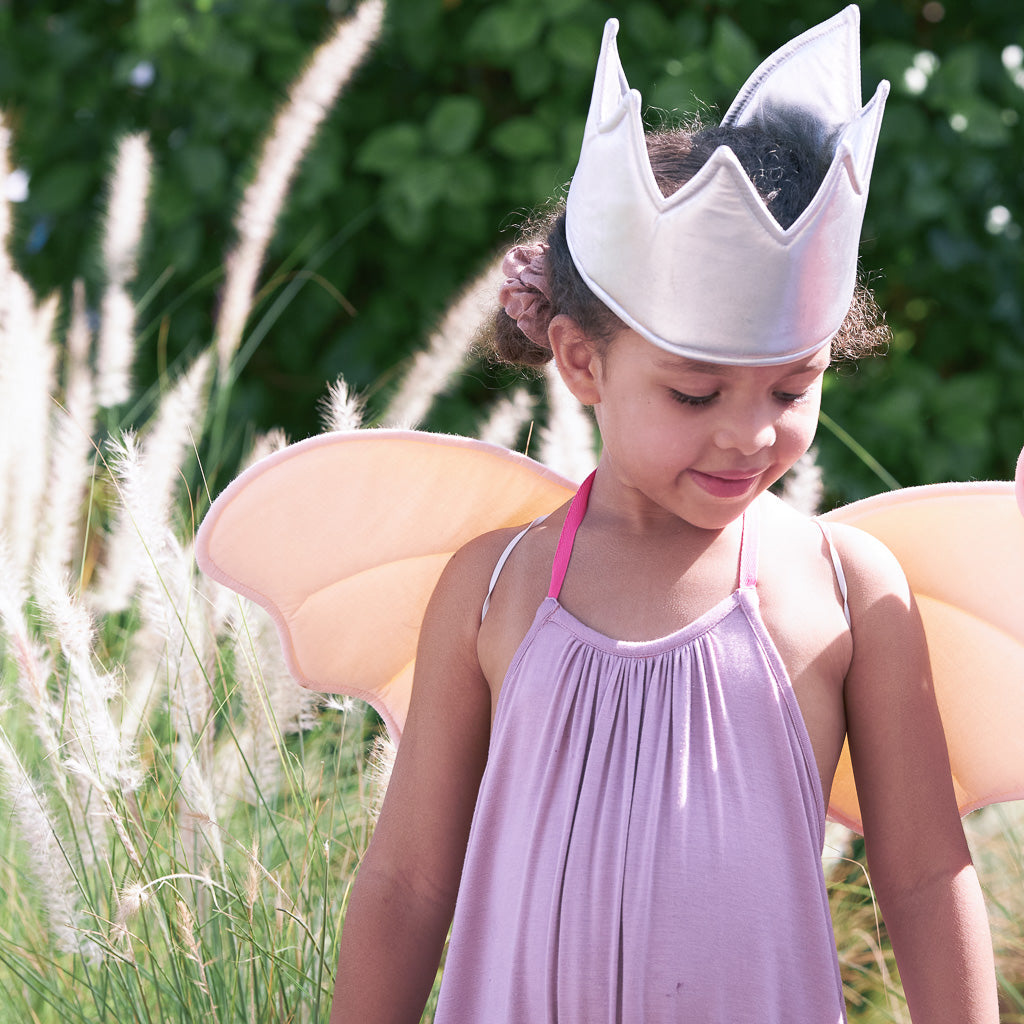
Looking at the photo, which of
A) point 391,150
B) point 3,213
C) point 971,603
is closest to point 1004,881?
point 971,603

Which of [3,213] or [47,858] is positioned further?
[3,213]

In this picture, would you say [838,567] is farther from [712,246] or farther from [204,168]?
[204,168]

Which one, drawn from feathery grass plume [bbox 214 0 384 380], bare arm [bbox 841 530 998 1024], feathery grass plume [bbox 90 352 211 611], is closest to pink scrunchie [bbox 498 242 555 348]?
bare arm [bbox 841 530 998 1024]

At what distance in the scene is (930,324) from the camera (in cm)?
255

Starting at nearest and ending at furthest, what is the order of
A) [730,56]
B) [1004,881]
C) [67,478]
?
[67,478] < [1004,881] < [730,56]

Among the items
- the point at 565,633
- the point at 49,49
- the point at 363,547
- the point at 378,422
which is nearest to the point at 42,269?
the point at 49,49

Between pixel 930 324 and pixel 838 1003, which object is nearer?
pixel 838 1003

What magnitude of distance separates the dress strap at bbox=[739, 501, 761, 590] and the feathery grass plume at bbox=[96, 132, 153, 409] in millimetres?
1100

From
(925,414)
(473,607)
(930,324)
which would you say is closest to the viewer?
(473,607)

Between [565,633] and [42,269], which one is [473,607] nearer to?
[565,633]

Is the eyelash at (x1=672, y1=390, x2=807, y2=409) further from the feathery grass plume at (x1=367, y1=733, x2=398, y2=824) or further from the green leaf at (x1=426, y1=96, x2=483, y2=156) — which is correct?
the green leaf at (x1=426, y1=96, x2=483, y2=156)

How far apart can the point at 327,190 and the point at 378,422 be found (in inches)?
25.4

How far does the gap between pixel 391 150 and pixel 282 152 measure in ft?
1.58

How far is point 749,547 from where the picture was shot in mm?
1050
